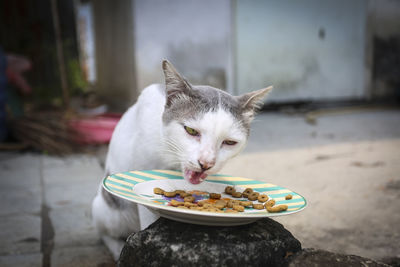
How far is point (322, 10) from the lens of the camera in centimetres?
712

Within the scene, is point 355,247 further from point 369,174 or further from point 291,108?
point 291,108

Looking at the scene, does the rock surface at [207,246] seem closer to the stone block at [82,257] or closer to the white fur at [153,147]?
the white fur at [153,147]

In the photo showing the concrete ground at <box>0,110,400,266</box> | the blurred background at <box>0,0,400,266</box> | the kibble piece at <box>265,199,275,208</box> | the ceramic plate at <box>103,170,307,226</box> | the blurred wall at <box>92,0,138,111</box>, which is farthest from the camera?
the blurred wall at <box>92,0,138,111</box>

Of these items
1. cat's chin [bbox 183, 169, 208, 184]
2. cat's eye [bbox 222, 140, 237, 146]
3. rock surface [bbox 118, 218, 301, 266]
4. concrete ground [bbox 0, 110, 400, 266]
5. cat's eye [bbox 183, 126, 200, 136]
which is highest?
cat's eye [bbox 183, 126, 200, 136]

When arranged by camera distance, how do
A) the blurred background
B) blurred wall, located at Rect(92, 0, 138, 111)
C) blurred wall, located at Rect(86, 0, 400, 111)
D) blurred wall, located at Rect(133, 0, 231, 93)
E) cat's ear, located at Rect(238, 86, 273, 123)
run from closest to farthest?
cat's ear, located at Rect(238, 86, 273, 123), the blurred background, blurred wall, located at Rect(133, 0, 231, 93), blurred wall, located at Rect(86, 0, 400, 111), blurred wall, located at Rect(92, 0, 138, 111)

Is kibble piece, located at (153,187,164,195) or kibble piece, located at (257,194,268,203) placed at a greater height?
kibble piece, located at (153,187,164,195)

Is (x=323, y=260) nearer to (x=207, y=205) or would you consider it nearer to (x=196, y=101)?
(x=207, y=205)

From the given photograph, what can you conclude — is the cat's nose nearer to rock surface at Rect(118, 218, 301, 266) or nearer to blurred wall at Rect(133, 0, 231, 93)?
rock surface at Rect(118, 218, 301, 266)

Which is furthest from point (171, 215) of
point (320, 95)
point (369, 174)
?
point (320, 95)

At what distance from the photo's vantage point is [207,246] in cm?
127

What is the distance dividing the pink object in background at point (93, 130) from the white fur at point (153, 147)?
2.60m

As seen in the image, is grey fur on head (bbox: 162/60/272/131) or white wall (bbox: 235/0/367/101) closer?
grey fur on head (bbox: 162/60/272/131)

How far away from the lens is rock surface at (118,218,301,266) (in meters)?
1.26

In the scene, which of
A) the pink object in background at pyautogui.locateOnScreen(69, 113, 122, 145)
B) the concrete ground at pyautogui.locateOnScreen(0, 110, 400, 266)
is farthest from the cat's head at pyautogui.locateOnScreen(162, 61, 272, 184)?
the pink object in background at pyautogui.locateOnScreen(69, 113, 122, 145)
